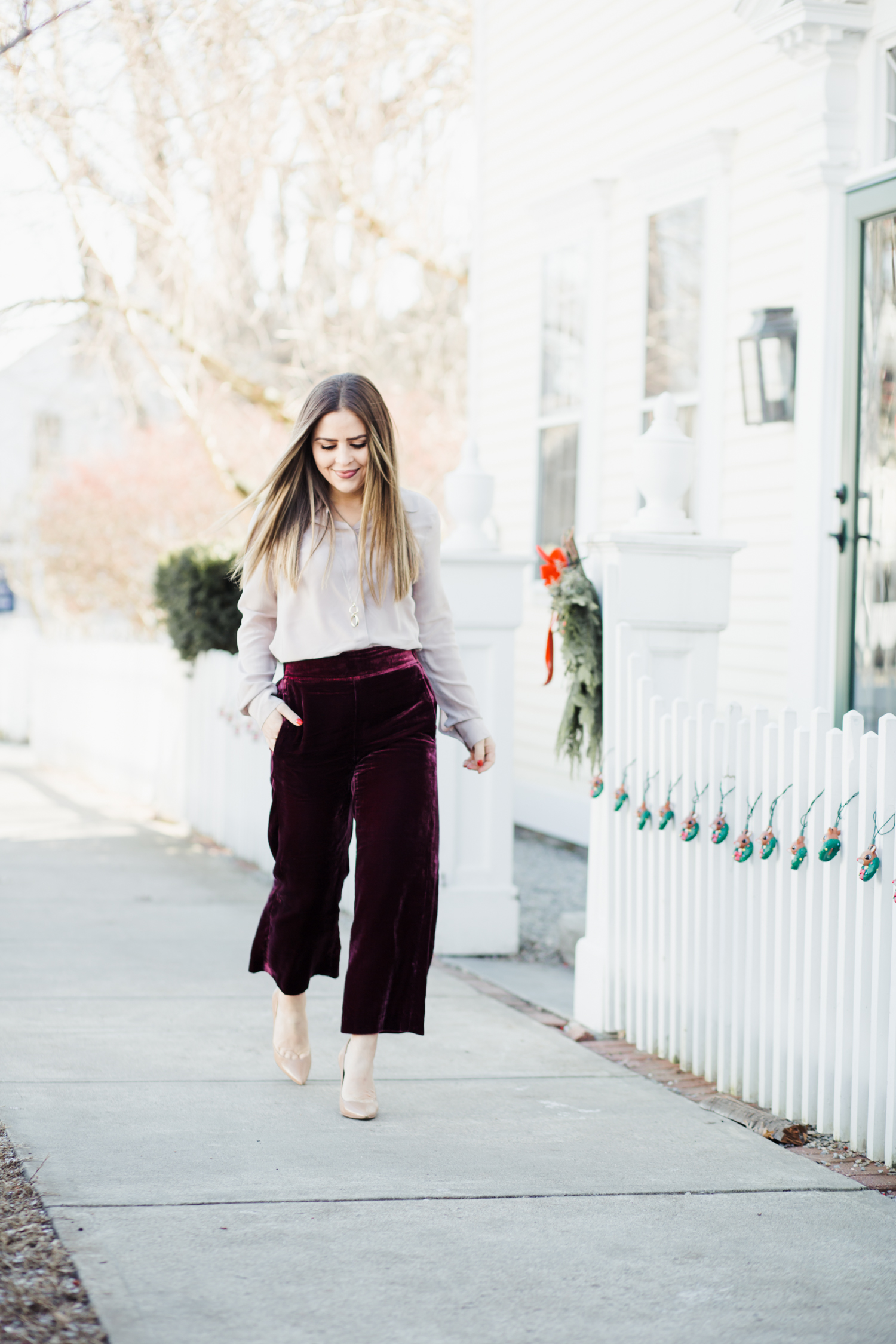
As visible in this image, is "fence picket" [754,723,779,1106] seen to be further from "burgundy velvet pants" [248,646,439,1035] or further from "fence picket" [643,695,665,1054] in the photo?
"burgundy velvet pants" [248,646,439,1035]

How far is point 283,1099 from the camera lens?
163 inches

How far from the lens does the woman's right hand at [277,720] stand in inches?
157

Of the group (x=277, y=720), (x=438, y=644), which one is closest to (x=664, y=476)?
(x=438, y=644)

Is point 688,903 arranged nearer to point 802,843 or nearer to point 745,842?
point 745,842

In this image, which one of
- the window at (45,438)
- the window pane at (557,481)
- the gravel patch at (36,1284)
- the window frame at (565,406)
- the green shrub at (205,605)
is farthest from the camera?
the window at (45,438)

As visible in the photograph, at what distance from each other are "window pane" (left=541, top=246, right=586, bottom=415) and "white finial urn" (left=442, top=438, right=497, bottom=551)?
3906mm

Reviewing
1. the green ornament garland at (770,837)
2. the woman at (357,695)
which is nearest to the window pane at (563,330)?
the woman at (357,695)

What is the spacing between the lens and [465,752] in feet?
20.8

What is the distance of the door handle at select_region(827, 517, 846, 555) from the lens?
22.6 feet

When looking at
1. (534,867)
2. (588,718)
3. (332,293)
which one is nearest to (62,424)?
(332,293)

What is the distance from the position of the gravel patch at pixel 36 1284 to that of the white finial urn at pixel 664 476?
2.82m

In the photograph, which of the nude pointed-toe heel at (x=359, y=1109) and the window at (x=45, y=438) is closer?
the nude pointed-toe heel at (x=359, y=1109)

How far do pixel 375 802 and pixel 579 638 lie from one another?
4.43 feet

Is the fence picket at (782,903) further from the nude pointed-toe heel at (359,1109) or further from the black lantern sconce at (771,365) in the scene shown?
the black lantern sconce at (771,365)
